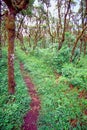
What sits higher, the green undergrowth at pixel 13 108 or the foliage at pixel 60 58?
the foliage at pixel 60 58

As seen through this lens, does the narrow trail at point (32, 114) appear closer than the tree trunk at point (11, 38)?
Yes

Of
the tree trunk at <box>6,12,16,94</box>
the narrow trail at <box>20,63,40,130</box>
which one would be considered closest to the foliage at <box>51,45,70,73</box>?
the narrow trail at <box>20,63,40,130</box>

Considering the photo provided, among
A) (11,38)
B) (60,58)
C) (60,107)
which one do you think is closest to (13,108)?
(60,107)

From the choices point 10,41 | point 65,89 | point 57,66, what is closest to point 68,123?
point 65,89

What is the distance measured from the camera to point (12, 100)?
23.7 feet

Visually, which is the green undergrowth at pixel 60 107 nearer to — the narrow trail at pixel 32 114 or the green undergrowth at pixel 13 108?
the narrow trail at pixel 32 114

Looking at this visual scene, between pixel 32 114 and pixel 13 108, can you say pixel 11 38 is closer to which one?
pixel 13 108

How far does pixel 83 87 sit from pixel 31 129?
164 inches

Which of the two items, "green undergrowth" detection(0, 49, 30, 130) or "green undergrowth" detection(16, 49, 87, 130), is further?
"green undergrowth" detection(16, 49, 87, 130)

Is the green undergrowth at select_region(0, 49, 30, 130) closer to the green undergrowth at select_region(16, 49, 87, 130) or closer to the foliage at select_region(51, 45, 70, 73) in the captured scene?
the green undergrowth at select_region(16, 49, 87, 130)

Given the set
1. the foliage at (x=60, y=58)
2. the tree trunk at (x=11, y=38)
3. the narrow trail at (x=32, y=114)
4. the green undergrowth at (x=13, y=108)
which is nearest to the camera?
the green undergrowth at (x=13, y=108)

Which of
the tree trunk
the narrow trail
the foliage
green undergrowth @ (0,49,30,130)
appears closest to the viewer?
Result: green undergrowth @ (0,49,30,130)

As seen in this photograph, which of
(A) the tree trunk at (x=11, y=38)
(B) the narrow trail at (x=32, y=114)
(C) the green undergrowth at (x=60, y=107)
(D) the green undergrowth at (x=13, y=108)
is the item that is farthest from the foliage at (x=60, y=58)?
(A) the tree trunk at (x=11, y=38)

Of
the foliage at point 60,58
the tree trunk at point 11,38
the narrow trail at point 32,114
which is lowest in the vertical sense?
the narrow trail at point 32,114
